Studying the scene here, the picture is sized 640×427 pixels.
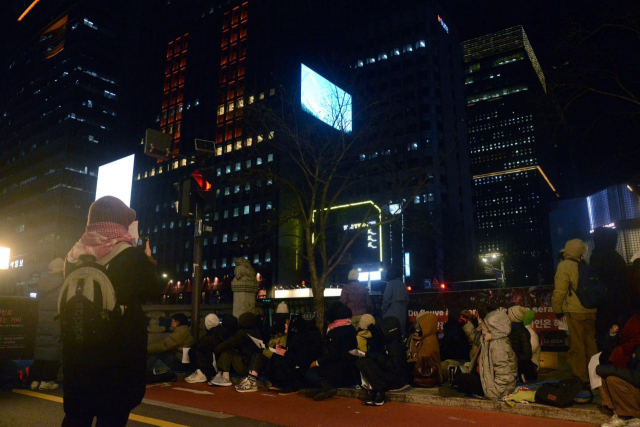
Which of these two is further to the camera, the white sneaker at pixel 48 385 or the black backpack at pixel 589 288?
the white sneaker at pixel 48 385

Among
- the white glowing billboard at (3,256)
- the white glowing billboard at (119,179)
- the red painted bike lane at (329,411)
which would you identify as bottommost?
the red painted bike lane at (329,411)

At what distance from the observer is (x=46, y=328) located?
29.0ft

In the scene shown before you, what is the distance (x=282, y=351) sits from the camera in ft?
28.6

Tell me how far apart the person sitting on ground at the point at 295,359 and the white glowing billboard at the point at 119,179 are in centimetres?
1173

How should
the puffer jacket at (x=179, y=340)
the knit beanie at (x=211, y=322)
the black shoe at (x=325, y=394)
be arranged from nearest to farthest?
the black shoe at (x=325, y=394) → the knit beanie at (x=211, y=322) → the puffer jacket at (x=179, y=340)

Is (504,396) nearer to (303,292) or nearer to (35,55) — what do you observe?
(303,292)

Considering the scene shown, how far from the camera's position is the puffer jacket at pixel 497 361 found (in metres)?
6.68

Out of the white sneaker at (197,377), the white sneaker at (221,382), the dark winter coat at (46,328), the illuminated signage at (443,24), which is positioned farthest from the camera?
the illuminated signage at (443,24)

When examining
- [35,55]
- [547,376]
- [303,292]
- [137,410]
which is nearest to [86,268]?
[137,410]

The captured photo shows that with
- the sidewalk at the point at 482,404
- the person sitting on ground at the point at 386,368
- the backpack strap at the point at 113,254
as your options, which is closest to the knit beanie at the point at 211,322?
the sidewalk at the point at 482,404

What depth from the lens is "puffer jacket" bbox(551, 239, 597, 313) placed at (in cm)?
682

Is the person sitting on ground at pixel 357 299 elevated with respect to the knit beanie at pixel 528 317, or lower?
elevated

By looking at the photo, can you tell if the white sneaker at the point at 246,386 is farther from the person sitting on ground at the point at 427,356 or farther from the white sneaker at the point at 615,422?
the white sneaker at the point at 615,422

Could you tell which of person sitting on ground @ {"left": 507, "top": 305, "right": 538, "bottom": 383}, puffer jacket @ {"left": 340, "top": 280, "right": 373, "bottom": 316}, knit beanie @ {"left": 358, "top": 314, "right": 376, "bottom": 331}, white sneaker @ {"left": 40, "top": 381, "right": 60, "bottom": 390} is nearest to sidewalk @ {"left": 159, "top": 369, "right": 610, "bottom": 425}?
person sitting on ground @ {"left": 507, "top": 305, "right": 538, "bottom": 383}
